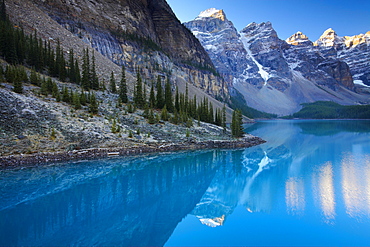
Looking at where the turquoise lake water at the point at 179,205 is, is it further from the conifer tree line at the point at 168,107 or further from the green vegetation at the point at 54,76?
the conifer tree line at the point at 168,107

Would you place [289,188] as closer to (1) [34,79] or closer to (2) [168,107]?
(2) [168,107]

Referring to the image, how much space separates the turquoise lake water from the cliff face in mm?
39602

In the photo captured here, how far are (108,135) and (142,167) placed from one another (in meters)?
6.77

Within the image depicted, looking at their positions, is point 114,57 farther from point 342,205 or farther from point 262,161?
point 342,205

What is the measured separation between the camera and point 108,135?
907 inches

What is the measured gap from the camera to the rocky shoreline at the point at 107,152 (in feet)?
54.4

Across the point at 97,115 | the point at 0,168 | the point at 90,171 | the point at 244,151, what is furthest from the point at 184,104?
the point at 0,168

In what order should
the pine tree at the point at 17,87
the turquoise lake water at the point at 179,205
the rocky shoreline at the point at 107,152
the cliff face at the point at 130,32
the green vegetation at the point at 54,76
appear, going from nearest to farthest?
1. the turquoise lake water at the point at 179,205
2. the rocky shoreline at the point at 107,152
3. the pine tree at the point at 17,87
4. the green vegetation at the point at 54,76
5. the cliff face at the point at 130,32

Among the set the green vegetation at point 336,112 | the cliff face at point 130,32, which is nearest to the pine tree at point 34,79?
the cliff face at point 130,32

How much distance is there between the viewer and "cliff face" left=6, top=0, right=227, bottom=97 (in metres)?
52.7

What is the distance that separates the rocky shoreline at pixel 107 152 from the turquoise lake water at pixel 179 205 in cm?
113

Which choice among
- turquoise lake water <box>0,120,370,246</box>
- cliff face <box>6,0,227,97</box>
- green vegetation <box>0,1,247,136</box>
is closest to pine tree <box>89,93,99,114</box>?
green vegetation <box>0,1,247,136</box>

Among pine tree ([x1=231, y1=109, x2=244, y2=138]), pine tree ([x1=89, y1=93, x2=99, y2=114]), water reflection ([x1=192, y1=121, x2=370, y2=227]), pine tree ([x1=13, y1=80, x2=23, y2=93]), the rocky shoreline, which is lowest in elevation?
water reflection ([x1=192, y1=121, x2=370, y2=227])

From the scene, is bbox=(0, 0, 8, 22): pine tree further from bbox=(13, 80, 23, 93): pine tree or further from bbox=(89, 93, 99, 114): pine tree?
bbox=(89, 93, 99, 114): pine tree
